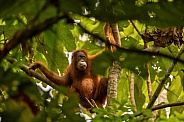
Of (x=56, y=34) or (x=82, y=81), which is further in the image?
(x=82, y=81)

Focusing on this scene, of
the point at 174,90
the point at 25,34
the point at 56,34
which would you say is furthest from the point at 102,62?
the point at 174,90

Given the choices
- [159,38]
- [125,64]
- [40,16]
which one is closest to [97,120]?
[125,64]

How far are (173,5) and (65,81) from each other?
5180 mm

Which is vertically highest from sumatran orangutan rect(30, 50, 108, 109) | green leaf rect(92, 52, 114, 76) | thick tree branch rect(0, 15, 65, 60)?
thick tree branch rect(0, 15, 65, 60)

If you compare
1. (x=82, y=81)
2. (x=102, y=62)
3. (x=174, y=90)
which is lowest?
(x=82, y=81)

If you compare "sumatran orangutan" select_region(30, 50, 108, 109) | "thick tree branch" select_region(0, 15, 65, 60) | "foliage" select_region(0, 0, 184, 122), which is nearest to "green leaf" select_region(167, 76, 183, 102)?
"sumatran orangutan" select_region(30, 50, 108, 109)

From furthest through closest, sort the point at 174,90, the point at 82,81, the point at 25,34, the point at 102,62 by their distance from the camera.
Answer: the point at 82,81 < the point at 174,90 < the point at 102,62 < the point at 25,34

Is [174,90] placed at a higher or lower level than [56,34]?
lower

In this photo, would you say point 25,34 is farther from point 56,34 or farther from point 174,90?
point 174,90

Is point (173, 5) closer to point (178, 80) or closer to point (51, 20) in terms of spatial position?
point (51, 20)

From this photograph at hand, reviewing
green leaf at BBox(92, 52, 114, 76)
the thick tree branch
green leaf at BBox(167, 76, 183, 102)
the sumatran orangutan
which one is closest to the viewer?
the thick tree branch

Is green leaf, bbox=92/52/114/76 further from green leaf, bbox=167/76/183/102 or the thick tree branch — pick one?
green leaf, bbox=167/76/183/102

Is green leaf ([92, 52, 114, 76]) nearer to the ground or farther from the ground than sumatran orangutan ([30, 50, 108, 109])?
farther from the ground

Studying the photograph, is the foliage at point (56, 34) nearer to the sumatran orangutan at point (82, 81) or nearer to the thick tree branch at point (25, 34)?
the thick tree branch at point (25, 34)
